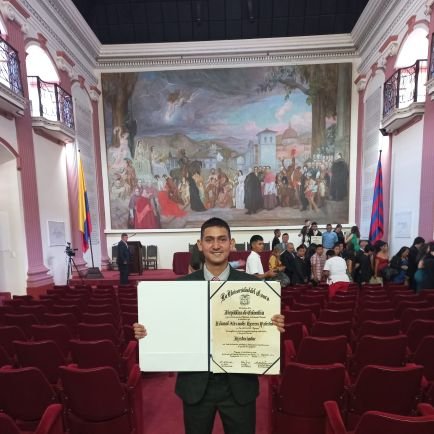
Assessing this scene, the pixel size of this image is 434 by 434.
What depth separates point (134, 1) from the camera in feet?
40.1

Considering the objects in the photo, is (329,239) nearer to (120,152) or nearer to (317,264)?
(317,264)

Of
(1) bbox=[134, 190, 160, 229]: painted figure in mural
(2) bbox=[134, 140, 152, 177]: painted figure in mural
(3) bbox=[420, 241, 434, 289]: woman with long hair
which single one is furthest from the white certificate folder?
(2) bbox=[134, 140, 152, 177]: painted figure in mural

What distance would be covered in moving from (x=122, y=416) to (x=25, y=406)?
68 centimetres

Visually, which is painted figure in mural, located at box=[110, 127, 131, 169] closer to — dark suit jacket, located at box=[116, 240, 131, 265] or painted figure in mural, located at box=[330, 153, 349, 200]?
dark suit jacket, located at box=[116, 240, 131, 265]

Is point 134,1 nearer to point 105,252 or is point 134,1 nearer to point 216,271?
point 105,252

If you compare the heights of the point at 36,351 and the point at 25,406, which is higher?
the point at 36,351

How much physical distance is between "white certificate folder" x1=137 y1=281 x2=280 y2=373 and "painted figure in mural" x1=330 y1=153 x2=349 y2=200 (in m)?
12.4

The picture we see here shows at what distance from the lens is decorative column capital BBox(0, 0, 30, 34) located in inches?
279

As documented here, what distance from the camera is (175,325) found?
55.3 inches

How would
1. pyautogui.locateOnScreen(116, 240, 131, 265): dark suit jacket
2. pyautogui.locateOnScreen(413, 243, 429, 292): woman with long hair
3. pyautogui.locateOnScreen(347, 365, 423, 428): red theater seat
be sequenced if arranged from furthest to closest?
pyautogui.locateOnScreen(116, 240, 131, 265): dark suit jacket < pyautogui.locateOnScreen(413, 243, 429, 292): woman with long hair < pyautogui.locateOnScreen(347, 365, 423, 428): red theater seat

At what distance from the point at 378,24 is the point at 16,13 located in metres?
11.2

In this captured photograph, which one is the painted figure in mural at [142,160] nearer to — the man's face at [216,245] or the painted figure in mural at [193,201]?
the painted figure in mural at [193,201]

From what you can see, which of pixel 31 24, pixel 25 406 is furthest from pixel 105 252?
pixel 25 406

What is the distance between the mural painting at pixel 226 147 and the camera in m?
12.6
